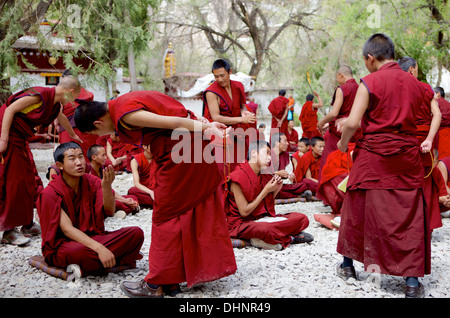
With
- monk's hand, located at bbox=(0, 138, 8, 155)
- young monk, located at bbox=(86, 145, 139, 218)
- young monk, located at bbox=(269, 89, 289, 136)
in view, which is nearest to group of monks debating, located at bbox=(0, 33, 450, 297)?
monk's hand, located at bbox=(0, 138, 8, 155)

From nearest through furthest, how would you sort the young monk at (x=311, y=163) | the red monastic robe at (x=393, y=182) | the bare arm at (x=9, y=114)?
the red monastic robe at (x=393, y=182), the bare arm at (x=9, y=114), the young monk at (x=311, y=163)

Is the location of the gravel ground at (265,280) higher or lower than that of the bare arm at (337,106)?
lower

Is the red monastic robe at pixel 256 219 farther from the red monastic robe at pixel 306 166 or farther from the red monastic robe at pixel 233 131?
the red monastic robe at pixel 306 166

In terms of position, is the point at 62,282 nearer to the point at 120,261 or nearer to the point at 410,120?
the point at 120,261

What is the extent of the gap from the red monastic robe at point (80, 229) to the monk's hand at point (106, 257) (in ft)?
0.20

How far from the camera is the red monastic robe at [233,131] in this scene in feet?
15.4

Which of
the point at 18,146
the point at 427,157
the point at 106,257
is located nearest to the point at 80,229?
the point at 106,257

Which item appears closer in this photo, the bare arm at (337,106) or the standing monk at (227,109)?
the standing monk at (227,109)

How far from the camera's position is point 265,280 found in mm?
3182

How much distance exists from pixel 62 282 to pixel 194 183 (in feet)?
4.13

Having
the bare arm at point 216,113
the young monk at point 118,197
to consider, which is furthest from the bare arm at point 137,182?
the bare arm at point 216,113

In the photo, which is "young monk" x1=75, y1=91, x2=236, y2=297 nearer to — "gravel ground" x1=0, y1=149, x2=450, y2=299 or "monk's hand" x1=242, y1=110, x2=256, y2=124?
"gravel ground" x1=0, y1=149, x2=450, y2=299
